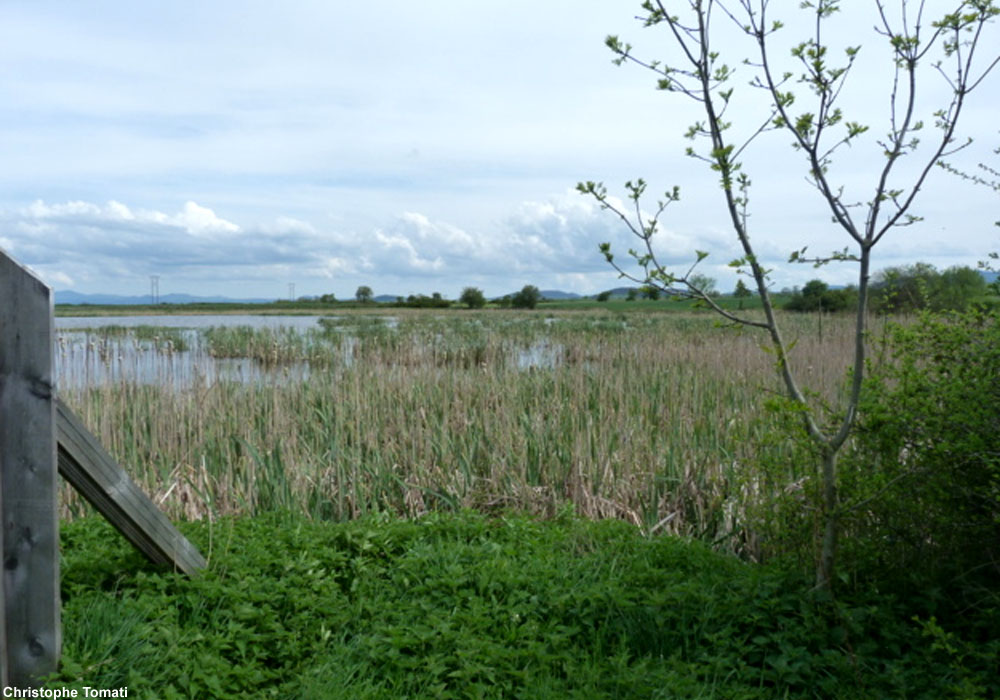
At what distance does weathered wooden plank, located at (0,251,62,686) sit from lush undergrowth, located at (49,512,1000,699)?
0.18 metres

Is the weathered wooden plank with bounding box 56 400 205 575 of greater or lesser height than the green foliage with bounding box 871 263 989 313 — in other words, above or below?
below

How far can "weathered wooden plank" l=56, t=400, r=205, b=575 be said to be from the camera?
119 inches

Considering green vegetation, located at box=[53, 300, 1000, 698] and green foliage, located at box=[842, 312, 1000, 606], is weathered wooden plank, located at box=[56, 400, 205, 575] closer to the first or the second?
green vegetation, located at box=[53, 300, 1000, 698]

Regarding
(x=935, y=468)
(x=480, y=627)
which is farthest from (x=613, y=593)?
(x=935, y=468)

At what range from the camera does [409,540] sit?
4.30 m

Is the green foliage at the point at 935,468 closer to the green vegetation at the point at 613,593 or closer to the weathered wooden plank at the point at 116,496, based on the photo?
the green vegetation at the point at 613,593

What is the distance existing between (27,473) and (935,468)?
3655 millimetres

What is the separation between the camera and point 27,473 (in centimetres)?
276

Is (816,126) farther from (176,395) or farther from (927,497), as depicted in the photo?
(176,395)

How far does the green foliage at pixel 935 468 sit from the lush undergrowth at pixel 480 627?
23cm

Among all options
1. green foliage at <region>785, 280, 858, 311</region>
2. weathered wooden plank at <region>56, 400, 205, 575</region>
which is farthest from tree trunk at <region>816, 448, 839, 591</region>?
green foliage at <region>785, 280, 858, 311</region>

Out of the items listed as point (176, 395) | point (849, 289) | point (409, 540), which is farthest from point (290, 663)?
point (849, 289)

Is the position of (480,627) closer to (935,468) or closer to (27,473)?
(27,473)

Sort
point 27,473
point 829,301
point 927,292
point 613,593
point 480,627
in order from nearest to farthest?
1. point 27,473
2. point 480,627
3. point 613,593
4. point 927,292
5. point 829,301
